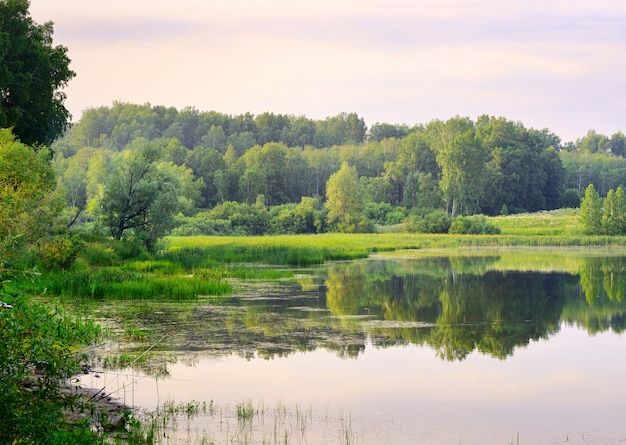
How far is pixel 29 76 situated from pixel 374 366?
79.4ft

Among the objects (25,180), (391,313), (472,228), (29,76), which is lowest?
(391,313)

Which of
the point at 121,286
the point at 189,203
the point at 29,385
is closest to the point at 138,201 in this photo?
the point at 121,286

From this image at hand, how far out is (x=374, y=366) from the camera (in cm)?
1580

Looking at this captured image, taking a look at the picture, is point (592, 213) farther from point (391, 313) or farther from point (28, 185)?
→ point (28, 185)

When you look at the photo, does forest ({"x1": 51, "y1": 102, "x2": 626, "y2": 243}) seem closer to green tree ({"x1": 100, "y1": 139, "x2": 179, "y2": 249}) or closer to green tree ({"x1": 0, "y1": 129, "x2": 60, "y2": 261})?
green tree ({"x1": 100, "y1": 139, "x2": 179, "y2": 249})

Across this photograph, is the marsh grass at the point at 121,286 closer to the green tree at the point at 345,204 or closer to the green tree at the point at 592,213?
the green tree at the point at 592,213

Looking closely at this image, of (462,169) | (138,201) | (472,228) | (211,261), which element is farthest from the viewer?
(462,169)

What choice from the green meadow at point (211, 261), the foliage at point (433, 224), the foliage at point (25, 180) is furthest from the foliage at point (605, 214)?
the foliage at point (25, 180)

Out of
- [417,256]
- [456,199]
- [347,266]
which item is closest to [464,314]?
[347,266]

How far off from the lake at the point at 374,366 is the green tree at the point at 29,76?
13453 millimetres

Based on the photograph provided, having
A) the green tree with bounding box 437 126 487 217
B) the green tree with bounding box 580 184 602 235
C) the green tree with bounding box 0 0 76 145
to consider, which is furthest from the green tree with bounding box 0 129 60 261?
the green tree with bounding box 437 126 487 217

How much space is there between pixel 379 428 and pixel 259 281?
19589mm

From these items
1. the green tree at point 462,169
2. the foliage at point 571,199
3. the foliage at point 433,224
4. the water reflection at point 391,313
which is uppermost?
the green tree at point 462,169

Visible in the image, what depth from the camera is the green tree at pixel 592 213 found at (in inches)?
2840
